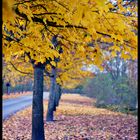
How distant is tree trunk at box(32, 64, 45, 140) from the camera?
914cm

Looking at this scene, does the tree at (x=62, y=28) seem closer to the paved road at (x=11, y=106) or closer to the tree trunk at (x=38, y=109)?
the tree trunk at (x=38, y=109)

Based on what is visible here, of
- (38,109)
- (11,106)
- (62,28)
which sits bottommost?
(11,106)

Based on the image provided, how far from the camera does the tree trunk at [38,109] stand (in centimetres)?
914

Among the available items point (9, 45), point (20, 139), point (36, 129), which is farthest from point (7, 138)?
point (9, 45)

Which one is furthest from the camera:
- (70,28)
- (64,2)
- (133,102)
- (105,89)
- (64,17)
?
(105,89)

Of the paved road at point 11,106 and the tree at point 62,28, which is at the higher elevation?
the tree at point 62,28

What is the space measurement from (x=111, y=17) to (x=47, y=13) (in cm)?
96

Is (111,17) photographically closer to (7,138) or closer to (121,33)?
(121,33)

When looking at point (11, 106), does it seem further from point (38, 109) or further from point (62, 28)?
point (62, 28)

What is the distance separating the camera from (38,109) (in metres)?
9.35

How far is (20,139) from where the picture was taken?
32.4 feet

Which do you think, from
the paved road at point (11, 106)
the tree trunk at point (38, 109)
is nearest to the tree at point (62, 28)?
the tree trunk at point (38, 109)

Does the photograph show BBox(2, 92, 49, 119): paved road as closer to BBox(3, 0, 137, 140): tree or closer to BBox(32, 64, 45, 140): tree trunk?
BBox(32, 64, 45, 140): tree trunk

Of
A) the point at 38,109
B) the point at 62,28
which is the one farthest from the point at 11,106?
the point at 62,28
